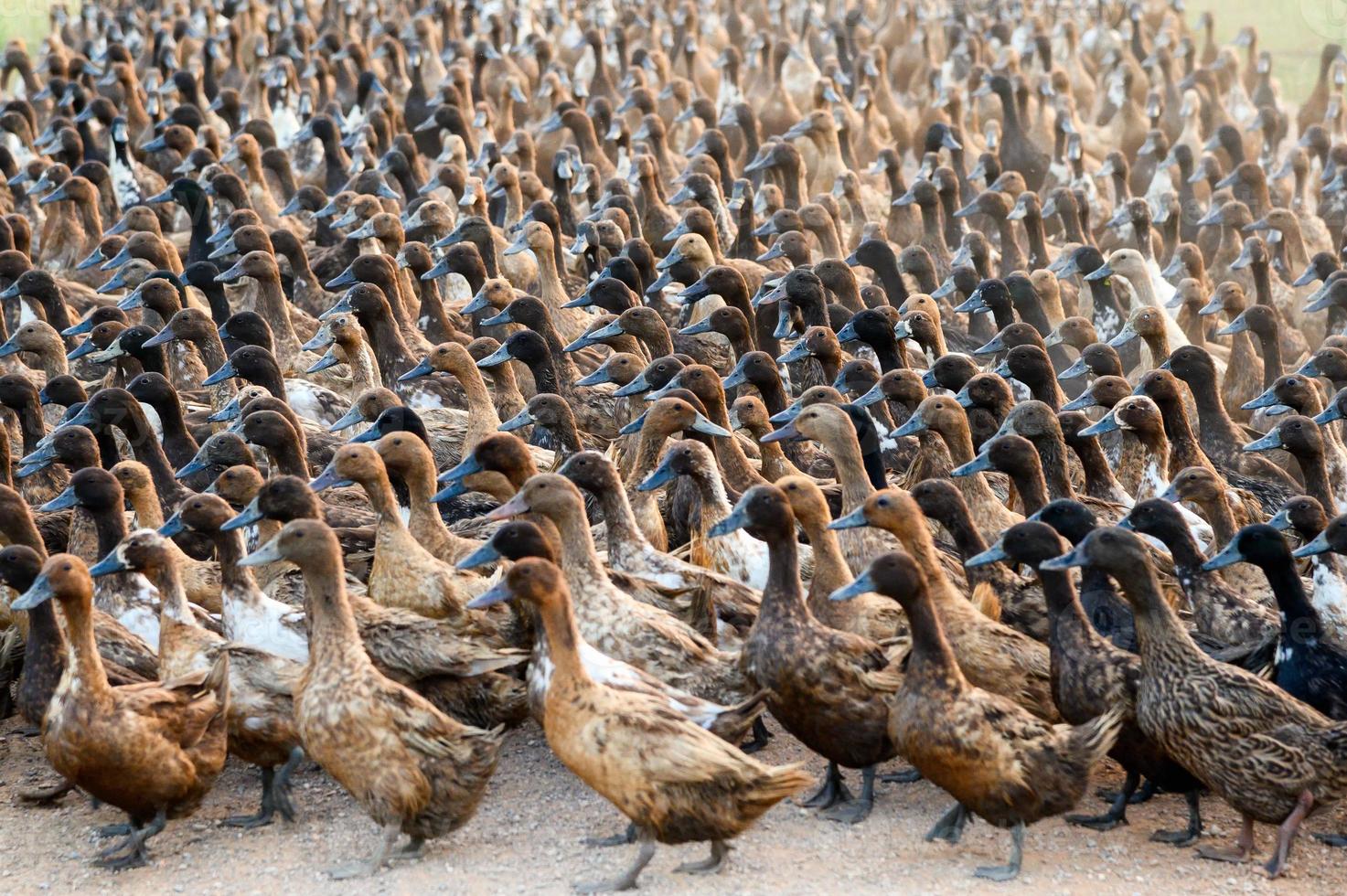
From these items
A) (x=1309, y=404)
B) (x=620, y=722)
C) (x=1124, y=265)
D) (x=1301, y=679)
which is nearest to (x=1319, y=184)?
(x=1124, y=265)

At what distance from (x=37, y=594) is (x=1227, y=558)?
5.08 metres

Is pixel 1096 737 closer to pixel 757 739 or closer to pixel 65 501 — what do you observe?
pixel 757 739

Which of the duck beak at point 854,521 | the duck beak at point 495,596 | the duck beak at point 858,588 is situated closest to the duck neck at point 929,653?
the duck beak at point 858,588

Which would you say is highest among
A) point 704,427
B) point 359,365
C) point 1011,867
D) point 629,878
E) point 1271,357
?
point 1271,357

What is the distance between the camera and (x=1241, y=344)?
1322cm

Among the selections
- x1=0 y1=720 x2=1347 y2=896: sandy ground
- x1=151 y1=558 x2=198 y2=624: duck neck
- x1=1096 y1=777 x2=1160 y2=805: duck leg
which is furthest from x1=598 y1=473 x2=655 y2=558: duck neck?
x1=1096 y1=777 x2=1160 y2=805: duck leg

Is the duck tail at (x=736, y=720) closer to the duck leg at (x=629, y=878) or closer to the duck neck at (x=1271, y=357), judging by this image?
the duck leg at (x=629, y=878)

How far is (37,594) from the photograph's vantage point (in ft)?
25.1

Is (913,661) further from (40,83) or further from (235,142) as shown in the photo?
(40,83)

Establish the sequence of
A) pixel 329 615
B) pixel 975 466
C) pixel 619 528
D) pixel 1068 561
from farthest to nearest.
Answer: pixel 975 466
pixel 619 528
pixel 1068 561
pixel 329 615

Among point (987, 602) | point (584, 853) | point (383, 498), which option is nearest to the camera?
point (584, 853)

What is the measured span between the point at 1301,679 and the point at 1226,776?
2.33ft

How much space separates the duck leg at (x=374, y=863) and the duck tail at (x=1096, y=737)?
2669 millimetres

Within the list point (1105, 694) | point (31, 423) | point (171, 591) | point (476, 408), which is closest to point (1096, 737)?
point (1105, 694)
